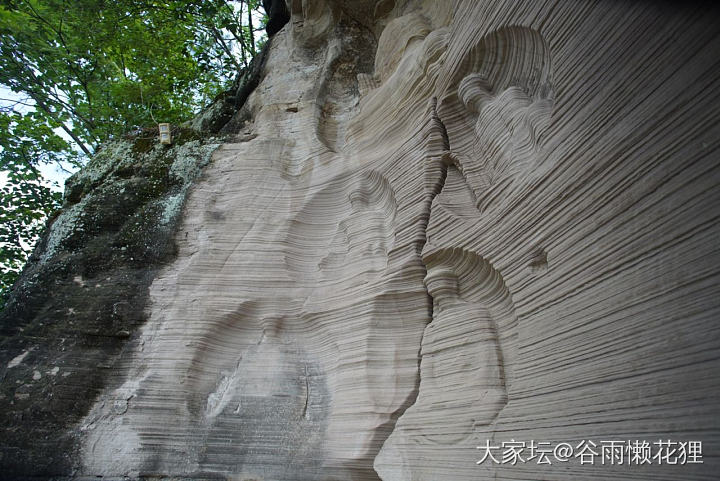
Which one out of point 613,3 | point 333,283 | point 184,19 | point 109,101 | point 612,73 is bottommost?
point 333,283

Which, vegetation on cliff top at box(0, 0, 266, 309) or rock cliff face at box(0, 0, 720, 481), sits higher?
vegetation on cliff top at box(0, 0, 266, 309)

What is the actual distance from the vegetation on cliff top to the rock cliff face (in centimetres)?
352

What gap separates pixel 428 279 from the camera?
10.8ft

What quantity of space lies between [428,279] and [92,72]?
8271 mm

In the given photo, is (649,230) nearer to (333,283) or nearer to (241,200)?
(333,283)

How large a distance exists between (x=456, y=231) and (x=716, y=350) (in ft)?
5.52

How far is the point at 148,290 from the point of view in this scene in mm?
4137

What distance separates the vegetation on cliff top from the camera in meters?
7.95

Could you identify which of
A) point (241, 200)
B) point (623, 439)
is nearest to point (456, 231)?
point (623, 439)

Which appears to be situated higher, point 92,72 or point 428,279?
point 92,72

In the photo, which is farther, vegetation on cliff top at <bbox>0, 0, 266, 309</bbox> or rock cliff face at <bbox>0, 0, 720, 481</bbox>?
vegetation on cliff top at <bbox>0, 0, 266, 309</bbox>

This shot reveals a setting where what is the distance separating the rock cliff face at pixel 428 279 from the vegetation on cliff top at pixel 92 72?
3.52m

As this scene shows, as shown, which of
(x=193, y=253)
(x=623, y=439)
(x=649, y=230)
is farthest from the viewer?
(x=193, y=253)

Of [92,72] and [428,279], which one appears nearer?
[428,279]
